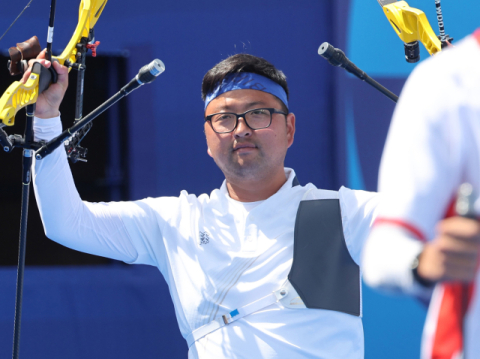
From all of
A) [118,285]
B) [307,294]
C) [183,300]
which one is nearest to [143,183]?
[118,285]

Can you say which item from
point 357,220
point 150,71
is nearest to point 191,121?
point 150,71

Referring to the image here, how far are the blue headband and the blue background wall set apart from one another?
0.43 metres

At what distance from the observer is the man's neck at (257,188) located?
5.50ft

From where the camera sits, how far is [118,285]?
6.64 ft

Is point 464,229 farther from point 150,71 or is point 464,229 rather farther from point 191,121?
point 191,121

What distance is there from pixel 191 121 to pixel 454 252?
62.4 inches

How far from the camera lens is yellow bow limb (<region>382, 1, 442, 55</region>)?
150 centimetres

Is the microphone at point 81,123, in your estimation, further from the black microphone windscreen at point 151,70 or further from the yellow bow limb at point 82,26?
the yellow bow limb at point 82,26

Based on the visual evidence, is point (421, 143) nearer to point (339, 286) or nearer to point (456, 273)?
point (456, 273)

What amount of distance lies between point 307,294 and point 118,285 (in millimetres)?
898

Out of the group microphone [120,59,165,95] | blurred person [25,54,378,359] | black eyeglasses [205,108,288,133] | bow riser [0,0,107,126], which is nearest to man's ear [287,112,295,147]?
blurred person [25,54,378,359]

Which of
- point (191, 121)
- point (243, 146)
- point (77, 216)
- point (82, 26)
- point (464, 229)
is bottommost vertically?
point (77, 216)

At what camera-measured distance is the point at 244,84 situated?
1657mm

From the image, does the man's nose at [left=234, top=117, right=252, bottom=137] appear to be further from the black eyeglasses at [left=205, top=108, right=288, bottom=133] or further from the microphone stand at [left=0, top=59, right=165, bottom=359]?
the microphone stand at [left=0, top=59, right=165, bottom=359]
